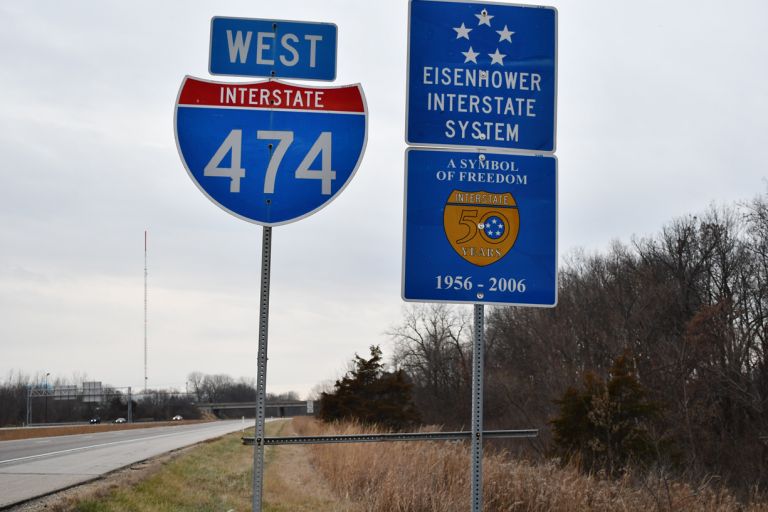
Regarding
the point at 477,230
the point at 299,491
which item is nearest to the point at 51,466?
the point at 299,491

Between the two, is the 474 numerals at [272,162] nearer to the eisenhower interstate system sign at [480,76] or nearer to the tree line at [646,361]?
the eisenhower interstate system sign at [480,76]

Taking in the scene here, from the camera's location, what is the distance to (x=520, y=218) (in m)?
4.75

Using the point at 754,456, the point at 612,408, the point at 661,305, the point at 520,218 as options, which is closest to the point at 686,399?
the point at 754,456

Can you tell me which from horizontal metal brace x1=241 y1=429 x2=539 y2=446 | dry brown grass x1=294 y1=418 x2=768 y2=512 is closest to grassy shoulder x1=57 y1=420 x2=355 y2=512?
dry brown grass x1=294 y1=418 x2=768 y2=512

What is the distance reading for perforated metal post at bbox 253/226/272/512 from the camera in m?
4.54

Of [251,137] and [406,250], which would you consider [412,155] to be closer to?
[406,250]

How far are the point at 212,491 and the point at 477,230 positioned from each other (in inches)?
348

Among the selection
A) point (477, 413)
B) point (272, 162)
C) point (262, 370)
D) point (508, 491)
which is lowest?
point (508, 491)

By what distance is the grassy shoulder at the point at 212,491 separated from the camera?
32.3 feet

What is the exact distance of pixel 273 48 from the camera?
484 cm

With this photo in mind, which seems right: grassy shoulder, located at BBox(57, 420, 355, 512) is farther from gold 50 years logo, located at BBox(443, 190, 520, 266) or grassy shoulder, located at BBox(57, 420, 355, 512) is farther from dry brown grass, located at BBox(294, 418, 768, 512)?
gold 50 years logo, located at BBox(443, 190, 520, 266)

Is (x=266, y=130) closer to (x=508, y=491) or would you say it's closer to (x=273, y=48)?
(x=273, y=48)

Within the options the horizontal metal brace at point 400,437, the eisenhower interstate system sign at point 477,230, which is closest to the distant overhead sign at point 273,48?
the eisenhower interstate system sign at point 477,230

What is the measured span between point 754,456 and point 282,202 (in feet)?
118
